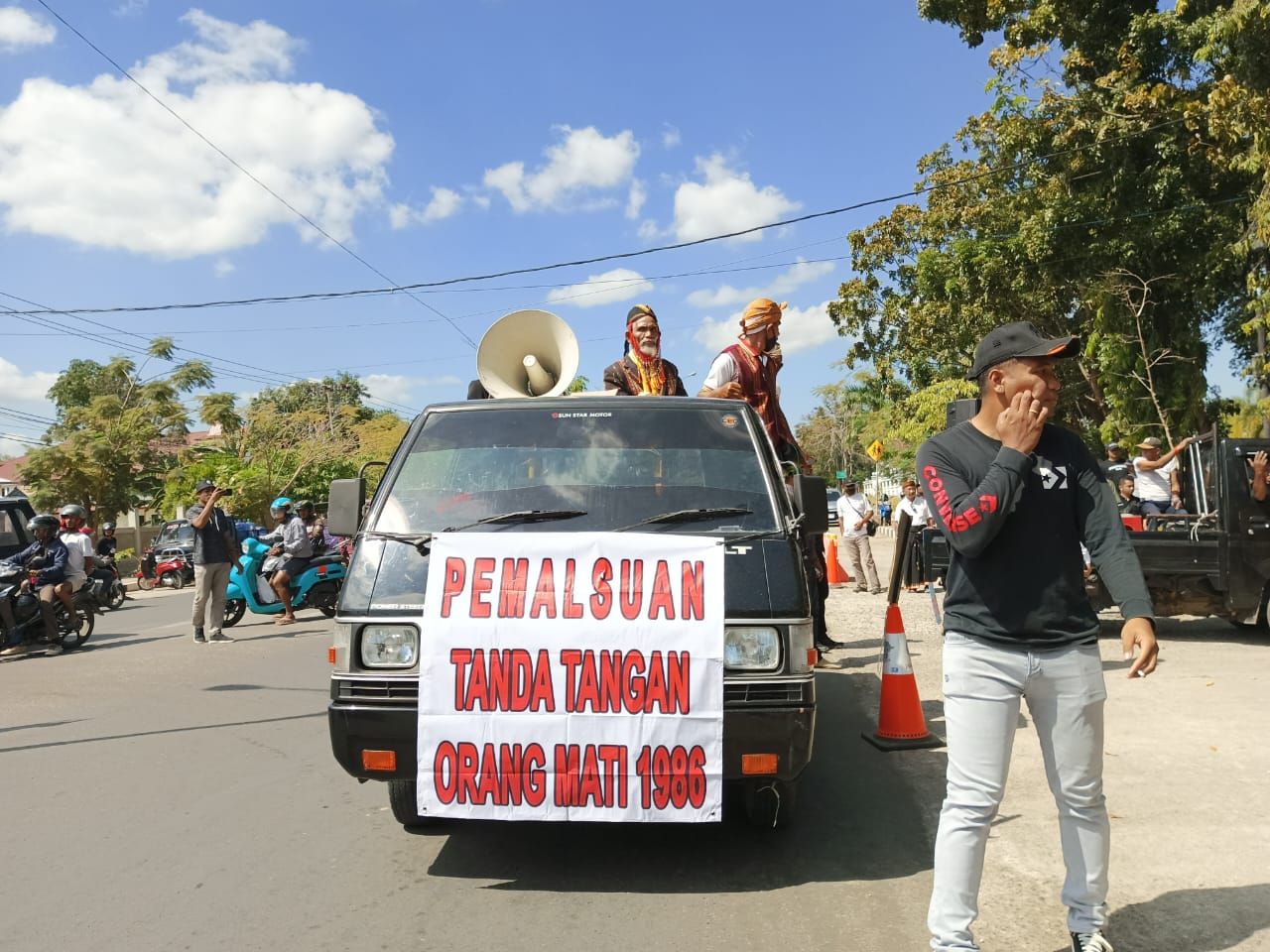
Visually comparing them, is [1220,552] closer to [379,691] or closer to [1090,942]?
[1090,942]

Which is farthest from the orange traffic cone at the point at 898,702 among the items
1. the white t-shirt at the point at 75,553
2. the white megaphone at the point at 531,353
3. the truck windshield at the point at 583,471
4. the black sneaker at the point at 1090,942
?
the white t-shirt at the point at 75,553

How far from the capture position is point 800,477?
15.9ft

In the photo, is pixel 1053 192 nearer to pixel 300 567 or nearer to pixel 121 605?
pixel 300 567

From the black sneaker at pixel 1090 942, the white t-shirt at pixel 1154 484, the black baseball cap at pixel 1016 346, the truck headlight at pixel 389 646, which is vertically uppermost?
the white t-shirt at pixel 1154 484

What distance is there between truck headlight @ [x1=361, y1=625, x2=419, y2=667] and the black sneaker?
240 cm

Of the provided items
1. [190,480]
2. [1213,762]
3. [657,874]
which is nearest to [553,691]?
[657,874]

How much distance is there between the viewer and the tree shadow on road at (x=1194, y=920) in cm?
332

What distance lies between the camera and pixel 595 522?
434 centimetres

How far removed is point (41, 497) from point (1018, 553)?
118ft

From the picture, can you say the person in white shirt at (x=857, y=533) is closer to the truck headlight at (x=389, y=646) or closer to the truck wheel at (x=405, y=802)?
the truck wheel at (x=405, y=802)

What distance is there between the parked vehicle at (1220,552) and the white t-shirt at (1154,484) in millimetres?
1172

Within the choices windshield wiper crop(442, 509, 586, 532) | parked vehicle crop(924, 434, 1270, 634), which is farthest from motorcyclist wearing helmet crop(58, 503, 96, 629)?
parked vehicle crop(924, 434, 1270, 634)

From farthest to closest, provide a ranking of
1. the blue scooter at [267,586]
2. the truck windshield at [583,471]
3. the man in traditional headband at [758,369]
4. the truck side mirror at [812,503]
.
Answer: the blue scooter at [267,586], the man in traditional headband at [758,369], the truck side mirror at [812,503], the truck windshield at [583,471]

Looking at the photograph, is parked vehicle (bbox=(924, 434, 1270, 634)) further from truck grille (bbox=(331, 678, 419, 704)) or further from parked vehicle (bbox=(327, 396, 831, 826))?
truck grille (bbox=(331, 678, 419, 704))
